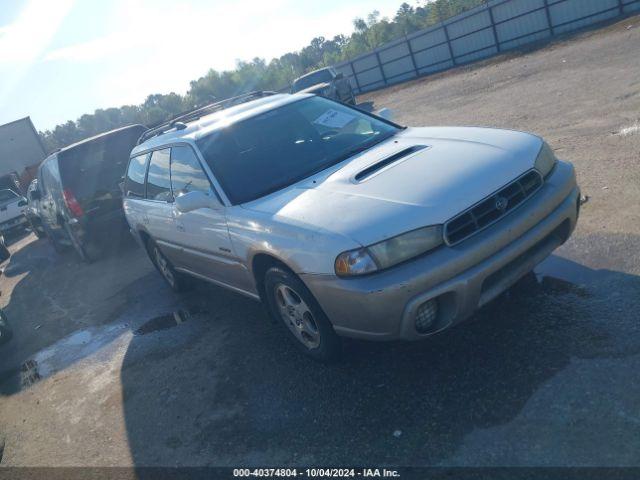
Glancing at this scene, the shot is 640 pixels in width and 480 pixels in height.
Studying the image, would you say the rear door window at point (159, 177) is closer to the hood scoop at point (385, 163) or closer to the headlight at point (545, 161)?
the hood scoop at point (385, 163)

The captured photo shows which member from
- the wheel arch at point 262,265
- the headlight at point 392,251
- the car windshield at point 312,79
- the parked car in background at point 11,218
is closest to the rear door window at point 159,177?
the wheel arch at point 262,265

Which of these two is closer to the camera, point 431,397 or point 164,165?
point 431,397

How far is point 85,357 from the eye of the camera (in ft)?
19.1

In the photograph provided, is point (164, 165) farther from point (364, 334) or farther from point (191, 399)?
point (364, 334)

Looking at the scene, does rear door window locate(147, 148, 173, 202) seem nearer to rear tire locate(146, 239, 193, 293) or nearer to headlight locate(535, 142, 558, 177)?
rear tire locate(146, 239, 193, 293)

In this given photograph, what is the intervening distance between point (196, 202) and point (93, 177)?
5.90 metres

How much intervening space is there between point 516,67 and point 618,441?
1655cm

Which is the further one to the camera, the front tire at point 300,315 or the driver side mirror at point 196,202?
the driver side mirror at point 196,202

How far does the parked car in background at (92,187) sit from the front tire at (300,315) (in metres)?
5.90

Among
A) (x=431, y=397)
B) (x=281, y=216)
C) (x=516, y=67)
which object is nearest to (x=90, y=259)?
(x=281, y=216)

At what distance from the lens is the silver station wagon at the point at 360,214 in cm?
316

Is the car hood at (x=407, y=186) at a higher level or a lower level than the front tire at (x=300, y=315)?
higher

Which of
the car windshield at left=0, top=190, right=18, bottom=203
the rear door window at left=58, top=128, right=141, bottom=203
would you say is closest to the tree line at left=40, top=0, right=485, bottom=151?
the car windshield at left=0, top=190, right=18, bottom=203

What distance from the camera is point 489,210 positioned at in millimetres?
3328
